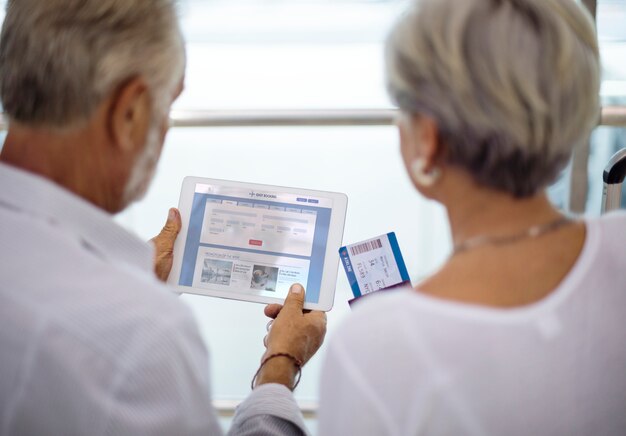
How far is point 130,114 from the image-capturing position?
0.78 metres

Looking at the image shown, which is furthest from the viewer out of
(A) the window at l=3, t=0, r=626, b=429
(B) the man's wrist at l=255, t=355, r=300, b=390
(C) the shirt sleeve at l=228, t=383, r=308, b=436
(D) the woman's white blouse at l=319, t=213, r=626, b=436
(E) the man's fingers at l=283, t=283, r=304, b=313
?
(A) the window at l=3, t=0, r=626, b=429

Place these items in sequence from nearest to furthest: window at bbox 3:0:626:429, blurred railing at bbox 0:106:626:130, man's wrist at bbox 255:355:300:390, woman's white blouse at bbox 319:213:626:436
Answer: woman's white blouse at bbox 319:213:626:436 → man's wrist at bbox 255:355:300:390 → blurred railing at bbox 0:106:626:130 → window at bbox 3:0:626:429

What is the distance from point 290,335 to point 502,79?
629 mm

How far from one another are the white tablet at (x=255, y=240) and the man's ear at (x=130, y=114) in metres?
0.42

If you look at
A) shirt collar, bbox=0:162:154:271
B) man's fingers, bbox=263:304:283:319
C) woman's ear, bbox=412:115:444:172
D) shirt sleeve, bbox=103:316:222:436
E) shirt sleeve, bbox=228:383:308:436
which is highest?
woman's ear, bbox=412:115:444:172

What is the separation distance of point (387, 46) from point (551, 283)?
0.30 metres

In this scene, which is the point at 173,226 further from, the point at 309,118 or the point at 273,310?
the point at 309,118

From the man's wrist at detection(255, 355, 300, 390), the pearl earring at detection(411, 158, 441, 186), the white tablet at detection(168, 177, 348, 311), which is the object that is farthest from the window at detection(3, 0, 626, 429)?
the pearl earring at detection(411, 158, 441, 186)

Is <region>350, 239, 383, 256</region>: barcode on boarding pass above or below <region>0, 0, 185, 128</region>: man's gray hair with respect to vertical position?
below

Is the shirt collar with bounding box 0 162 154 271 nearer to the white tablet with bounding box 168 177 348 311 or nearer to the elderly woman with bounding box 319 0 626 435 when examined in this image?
the elderly woman with bounding box 319 0 626 435

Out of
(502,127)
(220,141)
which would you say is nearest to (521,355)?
(502,127)

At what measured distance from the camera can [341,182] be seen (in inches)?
87.0

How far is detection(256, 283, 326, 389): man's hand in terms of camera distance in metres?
1.06

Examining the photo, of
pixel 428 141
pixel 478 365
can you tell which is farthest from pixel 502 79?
pixel 478 365
